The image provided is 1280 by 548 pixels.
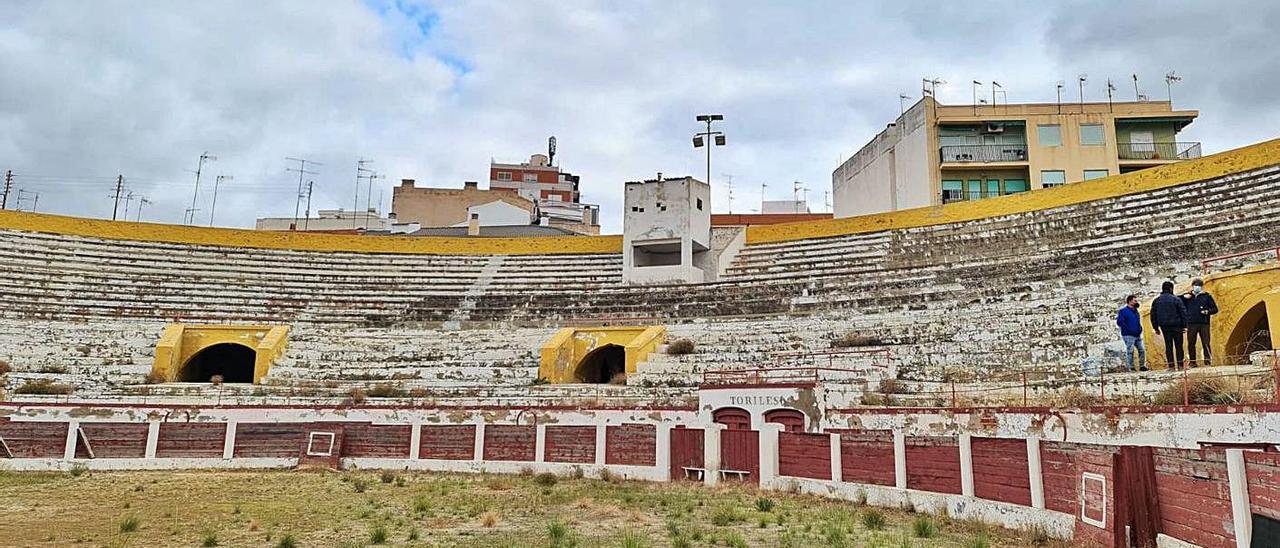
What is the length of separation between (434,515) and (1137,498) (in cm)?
797

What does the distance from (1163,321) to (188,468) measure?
17.6 metres

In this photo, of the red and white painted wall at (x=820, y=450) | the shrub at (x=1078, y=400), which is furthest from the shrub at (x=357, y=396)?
the shrub at (x=1078, y=400)

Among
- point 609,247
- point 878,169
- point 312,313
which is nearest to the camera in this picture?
point 312,313

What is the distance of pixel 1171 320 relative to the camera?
11836 millimetres

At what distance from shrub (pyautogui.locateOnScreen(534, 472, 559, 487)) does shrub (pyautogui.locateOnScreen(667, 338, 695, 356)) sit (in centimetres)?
557

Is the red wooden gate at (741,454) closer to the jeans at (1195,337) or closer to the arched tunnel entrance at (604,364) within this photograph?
the jeans at (1195,337)

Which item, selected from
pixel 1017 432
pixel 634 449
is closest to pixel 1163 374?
pixel 1017 432

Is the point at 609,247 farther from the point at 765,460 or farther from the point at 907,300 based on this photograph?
the point at 765,460

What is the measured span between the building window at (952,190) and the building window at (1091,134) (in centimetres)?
462

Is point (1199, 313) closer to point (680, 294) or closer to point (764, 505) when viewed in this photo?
point (764, 505)

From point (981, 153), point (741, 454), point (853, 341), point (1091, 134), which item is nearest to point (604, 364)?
point (853, 341)

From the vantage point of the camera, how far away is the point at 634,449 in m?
16.0

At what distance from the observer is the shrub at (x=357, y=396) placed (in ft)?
62.8

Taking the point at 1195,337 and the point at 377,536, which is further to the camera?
the point at 1195,337
